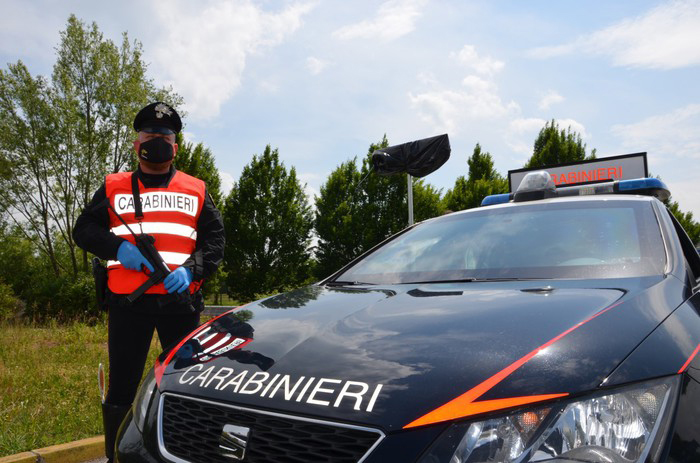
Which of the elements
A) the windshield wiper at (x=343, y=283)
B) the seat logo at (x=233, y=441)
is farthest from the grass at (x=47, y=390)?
the seat logo at (x=233, y=441)

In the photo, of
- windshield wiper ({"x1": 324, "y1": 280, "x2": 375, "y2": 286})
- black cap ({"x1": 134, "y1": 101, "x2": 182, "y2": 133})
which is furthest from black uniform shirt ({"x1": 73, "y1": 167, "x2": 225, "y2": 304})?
windshield wiper ({"x1": 324, "y1": 280, "x2": 375, "y2": 286})

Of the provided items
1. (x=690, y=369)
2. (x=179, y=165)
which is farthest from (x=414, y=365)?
(x=179, y=165)

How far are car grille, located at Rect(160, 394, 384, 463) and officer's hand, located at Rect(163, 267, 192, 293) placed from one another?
1.16m

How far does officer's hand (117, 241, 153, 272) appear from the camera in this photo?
2672mm

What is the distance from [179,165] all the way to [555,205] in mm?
24590

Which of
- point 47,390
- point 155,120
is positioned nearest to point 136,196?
point 155,120

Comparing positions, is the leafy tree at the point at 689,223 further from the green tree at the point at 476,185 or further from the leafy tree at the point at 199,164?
the leafy tree at the point at 199,164

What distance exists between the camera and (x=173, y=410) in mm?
1562

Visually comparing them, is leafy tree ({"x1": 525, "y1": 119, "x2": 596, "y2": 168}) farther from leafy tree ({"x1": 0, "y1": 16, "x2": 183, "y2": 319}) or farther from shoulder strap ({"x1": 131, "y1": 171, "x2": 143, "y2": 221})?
shoulder strap ({"x1": 131, "y1": 171, "x2": 143, "y2": 221})

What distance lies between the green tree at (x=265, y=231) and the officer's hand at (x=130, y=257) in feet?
84.7

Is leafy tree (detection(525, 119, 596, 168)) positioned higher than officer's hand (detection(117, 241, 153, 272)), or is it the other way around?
leafy tree (detection(525, 119, 596, 168))

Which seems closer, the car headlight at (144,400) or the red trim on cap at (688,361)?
the red trim on cap at (688,361)

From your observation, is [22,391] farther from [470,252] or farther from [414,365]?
[414,365]

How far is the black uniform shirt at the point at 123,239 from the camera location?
8.91 feet
